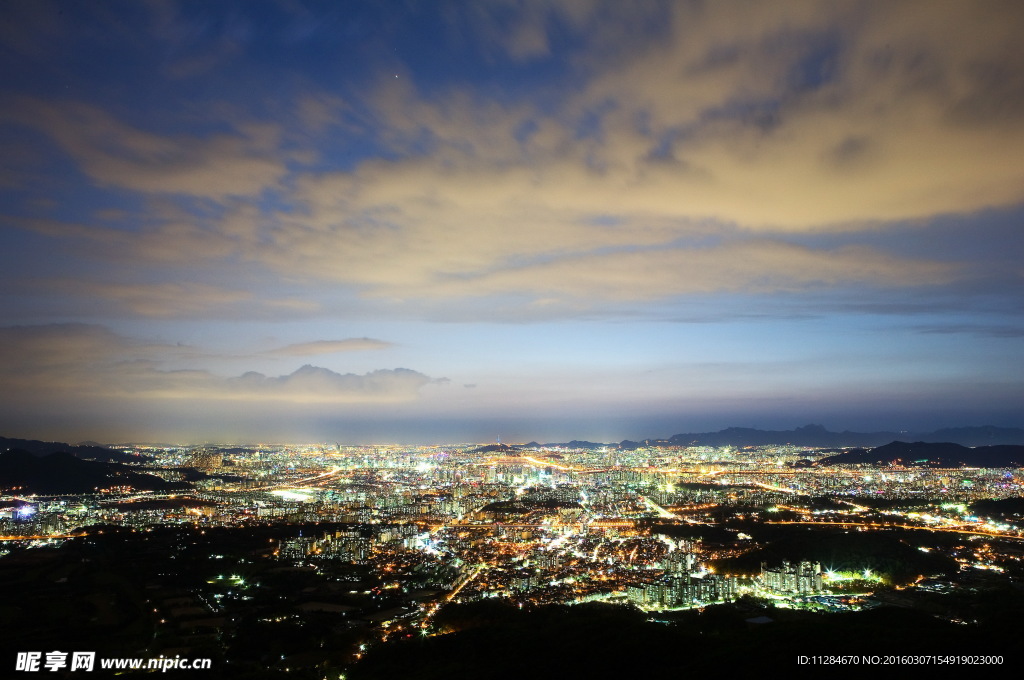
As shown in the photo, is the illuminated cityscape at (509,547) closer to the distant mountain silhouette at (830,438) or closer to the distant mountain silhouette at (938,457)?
the distant mountain silhouette at (938,457)

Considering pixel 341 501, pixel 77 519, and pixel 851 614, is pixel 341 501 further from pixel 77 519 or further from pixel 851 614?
pixel 851 614

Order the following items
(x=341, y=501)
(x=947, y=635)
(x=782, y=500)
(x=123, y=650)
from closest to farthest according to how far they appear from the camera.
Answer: (x=947, y=635) → (x=123, y=650) → (x=782, y=500) → (x=341, y=501)

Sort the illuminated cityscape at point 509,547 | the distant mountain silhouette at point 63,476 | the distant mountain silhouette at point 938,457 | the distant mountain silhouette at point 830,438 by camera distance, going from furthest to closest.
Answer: the distant mountain silhouette at point 830,438 → the distant mountain silhouette at point 938,457 → the distant mountain silhouette at point 63,476 → the illuminated cityscape at point 509,547

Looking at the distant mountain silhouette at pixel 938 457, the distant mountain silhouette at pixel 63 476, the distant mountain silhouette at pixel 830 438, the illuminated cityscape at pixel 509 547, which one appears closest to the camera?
the illuminated cityscape at pixel 509 547

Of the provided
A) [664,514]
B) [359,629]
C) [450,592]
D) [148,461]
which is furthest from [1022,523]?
[148,461]

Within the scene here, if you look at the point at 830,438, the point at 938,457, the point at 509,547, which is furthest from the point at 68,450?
the point at 830,438

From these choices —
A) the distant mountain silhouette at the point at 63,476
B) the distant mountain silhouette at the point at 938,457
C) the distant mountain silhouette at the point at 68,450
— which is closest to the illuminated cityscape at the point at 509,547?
the distant mountain silhouette at the point at 63,476

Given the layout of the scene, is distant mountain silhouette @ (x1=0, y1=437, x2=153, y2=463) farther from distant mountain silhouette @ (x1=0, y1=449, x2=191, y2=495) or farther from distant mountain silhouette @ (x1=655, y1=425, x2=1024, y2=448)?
distant mountain silhouette @ (x1=655, y1=425, x2=1024, y2=448)
